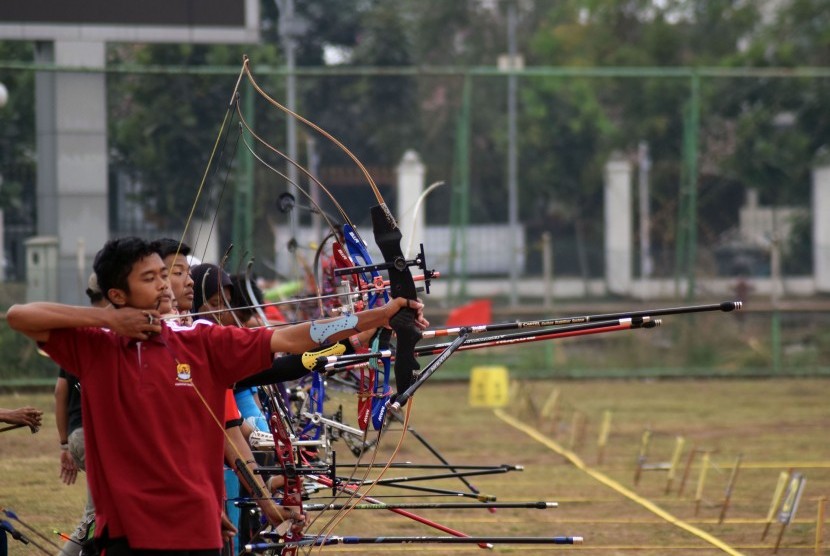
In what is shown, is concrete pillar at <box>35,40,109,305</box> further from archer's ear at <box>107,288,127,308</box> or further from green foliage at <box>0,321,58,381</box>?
archer's ear at <box>107,288,127,308</box>

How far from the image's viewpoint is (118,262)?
412 cm

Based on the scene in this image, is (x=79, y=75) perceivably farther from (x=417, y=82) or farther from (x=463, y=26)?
(x=463, y=26)

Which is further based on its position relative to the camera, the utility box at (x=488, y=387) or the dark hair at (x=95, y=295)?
the utility box at (x=488, y=387)

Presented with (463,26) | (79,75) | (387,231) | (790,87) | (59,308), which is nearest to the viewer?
(59,308)

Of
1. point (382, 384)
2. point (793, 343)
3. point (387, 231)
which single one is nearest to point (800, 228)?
point (793, 343)

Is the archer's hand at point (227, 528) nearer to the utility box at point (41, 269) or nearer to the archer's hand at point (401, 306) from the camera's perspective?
the archer's hand at point (401, 306)

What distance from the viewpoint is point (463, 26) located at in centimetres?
4691

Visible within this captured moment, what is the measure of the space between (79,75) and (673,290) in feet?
27.0

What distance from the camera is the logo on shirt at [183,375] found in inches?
159

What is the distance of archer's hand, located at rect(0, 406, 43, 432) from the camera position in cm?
509

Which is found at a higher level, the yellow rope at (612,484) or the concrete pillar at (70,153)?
the concrete pillar at (70,153)

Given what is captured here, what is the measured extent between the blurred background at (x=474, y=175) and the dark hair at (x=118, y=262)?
11.9 meters

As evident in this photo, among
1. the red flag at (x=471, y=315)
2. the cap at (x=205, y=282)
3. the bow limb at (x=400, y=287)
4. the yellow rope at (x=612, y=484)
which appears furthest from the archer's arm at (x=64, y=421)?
the red flag at (x=471, y=315)

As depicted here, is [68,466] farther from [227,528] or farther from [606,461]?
[606,461]
